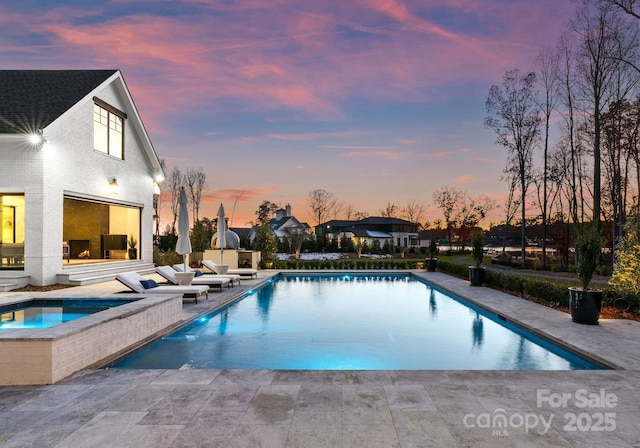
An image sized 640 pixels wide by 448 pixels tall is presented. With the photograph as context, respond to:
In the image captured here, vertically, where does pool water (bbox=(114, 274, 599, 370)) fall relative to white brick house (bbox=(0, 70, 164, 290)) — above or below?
below

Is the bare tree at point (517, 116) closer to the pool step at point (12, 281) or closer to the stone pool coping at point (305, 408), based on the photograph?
the stone pool coping at point (305, 408)

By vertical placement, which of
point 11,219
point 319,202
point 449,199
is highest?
point 319,202

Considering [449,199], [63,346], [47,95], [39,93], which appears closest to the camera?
[63,346]

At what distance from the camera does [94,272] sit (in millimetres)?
14328

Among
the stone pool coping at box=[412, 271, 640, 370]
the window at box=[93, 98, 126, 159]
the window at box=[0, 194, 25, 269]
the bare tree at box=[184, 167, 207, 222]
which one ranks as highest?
the bare tree at box=[184, 167, 207, 222]

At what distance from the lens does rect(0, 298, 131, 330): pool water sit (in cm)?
713

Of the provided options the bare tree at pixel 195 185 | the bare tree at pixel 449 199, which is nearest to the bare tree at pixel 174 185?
the bare tree at pixel 195 185

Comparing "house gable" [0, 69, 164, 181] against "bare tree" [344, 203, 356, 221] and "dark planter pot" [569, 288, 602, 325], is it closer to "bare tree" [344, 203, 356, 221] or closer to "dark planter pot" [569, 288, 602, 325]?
"dark planter pot" [569, 288, 602, 325]

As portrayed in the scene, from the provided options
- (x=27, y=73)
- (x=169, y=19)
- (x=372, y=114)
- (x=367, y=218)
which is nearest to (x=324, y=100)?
(x=372, y=114)

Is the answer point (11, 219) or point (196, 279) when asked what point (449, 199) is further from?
point (11, 219)

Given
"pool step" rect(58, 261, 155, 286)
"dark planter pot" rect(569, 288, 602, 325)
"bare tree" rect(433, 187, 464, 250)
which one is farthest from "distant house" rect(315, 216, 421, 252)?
"dark planter pot" rect(569, 288, 602, 325)

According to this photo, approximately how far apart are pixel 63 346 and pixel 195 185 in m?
49.2

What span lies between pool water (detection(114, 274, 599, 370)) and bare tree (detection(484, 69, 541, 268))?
56.2 feet

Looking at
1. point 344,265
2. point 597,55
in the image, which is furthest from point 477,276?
point 597,55
